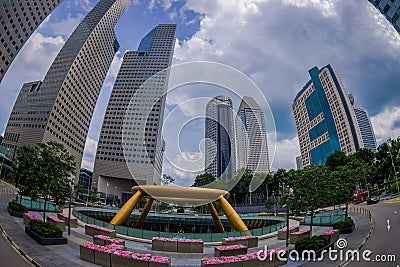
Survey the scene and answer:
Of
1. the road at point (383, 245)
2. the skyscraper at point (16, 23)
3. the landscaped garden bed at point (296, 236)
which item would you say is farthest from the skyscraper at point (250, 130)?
the skyscraper at point (16, 23)

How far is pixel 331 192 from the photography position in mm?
19859

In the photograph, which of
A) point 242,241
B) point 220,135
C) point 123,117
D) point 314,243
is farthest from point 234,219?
point 123,117

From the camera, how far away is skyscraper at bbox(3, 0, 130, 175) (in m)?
96.5

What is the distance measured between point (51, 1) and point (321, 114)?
11208cm

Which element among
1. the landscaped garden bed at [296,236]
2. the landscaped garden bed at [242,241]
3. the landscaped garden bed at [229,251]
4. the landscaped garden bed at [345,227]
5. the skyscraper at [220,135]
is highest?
the skyscraper at [220,135]

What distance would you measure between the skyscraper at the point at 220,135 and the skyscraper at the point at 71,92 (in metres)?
84.3

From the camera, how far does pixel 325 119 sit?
11806cm

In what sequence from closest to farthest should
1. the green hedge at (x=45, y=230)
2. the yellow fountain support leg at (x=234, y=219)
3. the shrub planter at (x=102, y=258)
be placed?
the shrub planter at (x=102, y=258) < the green hedge at (x=45, y=230) < the yellow fountain support leg at (x=234, y=219)

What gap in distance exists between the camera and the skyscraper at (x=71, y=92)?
317 feet

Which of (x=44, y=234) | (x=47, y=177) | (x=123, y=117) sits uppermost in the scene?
(x=123, y=117)

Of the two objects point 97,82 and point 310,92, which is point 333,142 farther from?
point 97,82

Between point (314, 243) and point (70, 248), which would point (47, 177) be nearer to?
point (70, 248)

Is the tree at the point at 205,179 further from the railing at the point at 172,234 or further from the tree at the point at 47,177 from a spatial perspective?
the tree at the point at 47,177

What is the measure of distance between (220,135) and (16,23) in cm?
7933
